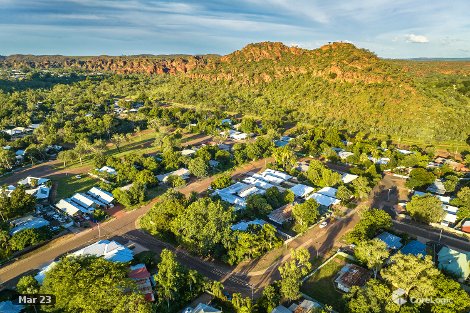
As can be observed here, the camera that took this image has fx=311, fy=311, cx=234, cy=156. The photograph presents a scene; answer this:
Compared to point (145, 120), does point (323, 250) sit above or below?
below

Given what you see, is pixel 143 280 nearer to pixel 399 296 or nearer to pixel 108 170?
pixel 399 296

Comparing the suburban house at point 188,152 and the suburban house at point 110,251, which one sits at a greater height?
the suburban house at point 188,152

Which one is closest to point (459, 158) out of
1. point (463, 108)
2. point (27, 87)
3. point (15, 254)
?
point (463, 108)

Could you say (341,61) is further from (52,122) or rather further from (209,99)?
(52,122)

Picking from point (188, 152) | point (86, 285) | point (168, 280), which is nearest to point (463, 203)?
point (168, 280)

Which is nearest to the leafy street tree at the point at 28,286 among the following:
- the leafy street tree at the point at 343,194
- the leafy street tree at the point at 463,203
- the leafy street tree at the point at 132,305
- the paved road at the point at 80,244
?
the paved road at the point at 80,244

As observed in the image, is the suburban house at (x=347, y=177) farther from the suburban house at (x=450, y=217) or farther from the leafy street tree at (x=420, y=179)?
the suburban house at (x=450, y=217)
